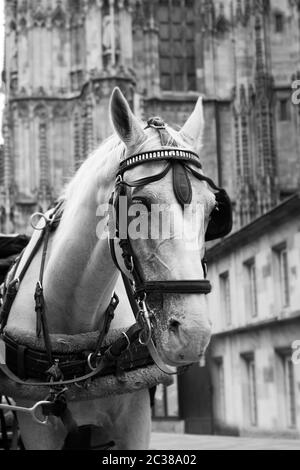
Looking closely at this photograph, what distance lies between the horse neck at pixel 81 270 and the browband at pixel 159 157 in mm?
267

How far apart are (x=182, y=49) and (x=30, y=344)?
49.3 m

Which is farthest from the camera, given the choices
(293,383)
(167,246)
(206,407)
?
(206,407)

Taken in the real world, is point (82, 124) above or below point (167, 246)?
above

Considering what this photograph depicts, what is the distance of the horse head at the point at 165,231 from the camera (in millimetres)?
3893

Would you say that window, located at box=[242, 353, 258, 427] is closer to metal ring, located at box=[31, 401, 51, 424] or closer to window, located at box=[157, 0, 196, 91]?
metal ring, located at box=[31, 401, 51, 424]

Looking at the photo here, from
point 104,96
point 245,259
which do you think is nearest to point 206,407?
point 245,259

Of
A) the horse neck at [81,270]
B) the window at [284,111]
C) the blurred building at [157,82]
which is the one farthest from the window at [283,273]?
the window at [284,111]

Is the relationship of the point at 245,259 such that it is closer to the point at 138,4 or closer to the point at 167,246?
the point at 167,246

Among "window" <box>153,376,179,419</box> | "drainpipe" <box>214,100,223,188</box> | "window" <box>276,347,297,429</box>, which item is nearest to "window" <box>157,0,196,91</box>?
"drainpipe" <box>214,100,223,188</box>

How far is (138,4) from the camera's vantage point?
168 feet

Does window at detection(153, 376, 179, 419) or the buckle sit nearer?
the buckle

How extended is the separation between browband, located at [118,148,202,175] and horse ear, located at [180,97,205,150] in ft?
0.72

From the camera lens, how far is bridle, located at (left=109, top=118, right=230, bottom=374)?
13.0 ft

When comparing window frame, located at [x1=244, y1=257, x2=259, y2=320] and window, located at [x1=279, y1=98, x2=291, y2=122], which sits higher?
window, located at [x1=279, y1=98, x2=291, y2=122]
